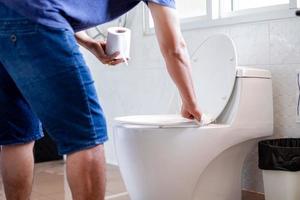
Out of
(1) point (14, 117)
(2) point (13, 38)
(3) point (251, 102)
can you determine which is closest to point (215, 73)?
(3) point (251, 102)

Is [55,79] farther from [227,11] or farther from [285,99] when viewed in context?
[227,11]

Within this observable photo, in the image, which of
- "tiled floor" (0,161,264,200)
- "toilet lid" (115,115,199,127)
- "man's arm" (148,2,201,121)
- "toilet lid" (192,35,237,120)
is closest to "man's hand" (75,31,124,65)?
"man's arm" (148,2,201,121)

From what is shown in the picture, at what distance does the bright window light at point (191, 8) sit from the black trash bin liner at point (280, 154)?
810 millimetres

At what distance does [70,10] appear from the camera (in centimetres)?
92

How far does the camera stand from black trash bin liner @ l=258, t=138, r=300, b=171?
60.4 inches

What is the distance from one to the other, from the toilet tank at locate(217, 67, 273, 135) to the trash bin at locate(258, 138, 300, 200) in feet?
0.34

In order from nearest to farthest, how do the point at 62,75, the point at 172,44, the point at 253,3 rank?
the point at 62,75, the point at 172,44, the point at 253,3

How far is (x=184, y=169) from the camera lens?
5.04 feet

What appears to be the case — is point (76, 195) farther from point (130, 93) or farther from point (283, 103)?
point (130, 93)

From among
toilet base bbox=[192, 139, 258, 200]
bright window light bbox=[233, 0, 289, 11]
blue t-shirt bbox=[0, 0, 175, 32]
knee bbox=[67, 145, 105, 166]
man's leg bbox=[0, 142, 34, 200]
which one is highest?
bright window light bbox=[233, 0, 289, 11]

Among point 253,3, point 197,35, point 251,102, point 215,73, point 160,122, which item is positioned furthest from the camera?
point 197,35

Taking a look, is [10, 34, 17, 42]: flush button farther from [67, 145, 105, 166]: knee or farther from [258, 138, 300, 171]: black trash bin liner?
[258, 138, 300, 171]: black trash bin liner

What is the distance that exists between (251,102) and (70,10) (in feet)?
3.10

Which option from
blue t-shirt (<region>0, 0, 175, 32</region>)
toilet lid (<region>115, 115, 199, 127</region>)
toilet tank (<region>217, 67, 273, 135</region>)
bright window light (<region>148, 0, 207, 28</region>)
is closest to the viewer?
blue t-shirt (<region>0, 0, 175, 32</region>)
